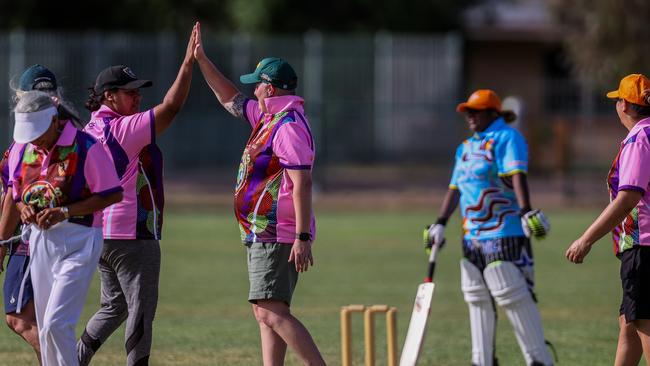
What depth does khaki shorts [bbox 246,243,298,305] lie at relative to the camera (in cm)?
783

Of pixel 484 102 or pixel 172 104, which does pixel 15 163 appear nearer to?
pixel 172 104

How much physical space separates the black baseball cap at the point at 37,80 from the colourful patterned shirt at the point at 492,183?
3.05 metres

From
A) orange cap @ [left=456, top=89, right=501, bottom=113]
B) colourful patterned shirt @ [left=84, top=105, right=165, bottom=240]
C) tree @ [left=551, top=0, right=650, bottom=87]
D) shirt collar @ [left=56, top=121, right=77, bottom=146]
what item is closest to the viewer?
shirt collar @ [left=56, top=121, right=77, bottom=146]

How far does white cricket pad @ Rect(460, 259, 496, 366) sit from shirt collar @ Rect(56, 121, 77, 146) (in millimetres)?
3125

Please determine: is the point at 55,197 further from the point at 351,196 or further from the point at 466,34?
the point at 466,34

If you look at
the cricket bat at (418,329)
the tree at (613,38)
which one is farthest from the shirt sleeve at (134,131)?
the tree at (613,38)

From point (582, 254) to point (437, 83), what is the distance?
86.5 feet

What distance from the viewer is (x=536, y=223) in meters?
8.55

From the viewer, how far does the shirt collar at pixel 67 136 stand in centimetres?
710

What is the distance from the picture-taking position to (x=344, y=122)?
3325 centimetres

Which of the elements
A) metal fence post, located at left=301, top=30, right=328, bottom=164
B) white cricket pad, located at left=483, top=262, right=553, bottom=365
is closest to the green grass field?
white cricket pad, located at left=483, top=262, right=553, bottom=365

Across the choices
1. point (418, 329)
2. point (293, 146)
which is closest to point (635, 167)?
point (418, 329)

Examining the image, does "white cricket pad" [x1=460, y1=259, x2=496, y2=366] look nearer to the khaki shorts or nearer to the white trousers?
the khaki shorts

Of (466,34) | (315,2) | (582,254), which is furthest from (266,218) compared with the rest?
(466,34)
